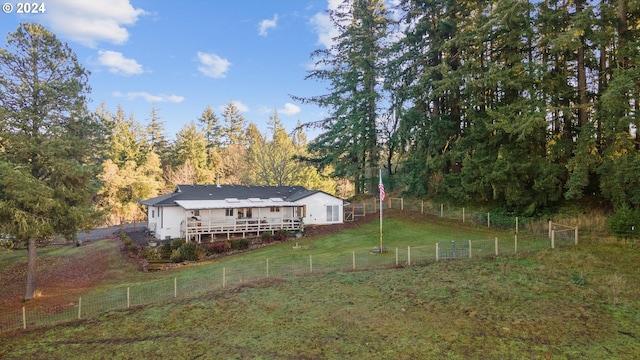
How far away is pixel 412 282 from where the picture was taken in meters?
12.6

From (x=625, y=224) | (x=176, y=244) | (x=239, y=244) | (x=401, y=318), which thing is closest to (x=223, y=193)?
(x=239, y=244)

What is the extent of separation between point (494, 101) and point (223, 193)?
2261 centimetres

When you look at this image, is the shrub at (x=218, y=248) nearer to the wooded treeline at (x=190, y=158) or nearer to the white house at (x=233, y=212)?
the white house at (x=233, y=212)

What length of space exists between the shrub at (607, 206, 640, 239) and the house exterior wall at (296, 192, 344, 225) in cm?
1771

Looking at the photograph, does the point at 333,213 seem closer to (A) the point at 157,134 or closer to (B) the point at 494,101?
(B) the point at 494,101

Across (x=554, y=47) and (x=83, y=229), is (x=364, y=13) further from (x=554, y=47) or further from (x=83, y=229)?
(x=83, y=229)

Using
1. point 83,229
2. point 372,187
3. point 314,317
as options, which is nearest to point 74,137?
point 83,229

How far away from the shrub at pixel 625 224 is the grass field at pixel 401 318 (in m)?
1.56

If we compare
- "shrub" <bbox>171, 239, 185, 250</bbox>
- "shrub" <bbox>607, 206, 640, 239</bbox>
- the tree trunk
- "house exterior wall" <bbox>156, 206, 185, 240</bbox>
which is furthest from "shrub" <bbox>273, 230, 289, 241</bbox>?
"shrub" <bbox>607, 206, 640, 239</bbox>

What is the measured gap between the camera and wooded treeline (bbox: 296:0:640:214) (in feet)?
60.6

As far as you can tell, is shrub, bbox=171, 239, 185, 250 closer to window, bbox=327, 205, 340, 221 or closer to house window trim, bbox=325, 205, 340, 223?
house window trim, bbox=325, 205, 340, 223

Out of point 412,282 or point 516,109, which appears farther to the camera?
point 516,109

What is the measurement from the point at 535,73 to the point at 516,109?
2.64 meters

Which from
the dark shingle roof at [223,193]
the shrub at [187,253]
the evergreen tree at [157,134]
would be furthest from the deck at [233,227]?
the evergreen tree at [157,134]
